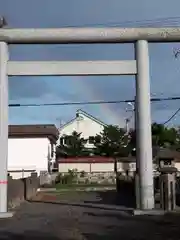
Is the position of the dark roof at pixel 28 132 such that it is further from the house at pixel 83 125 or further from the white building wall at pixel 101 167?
the house at pixel 83 125

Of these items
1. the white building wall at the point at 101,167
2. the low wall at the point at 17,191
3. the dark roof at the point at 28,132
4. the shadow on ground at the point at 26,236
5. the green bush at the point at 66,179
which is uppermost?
the dark roof at the point at 28,132

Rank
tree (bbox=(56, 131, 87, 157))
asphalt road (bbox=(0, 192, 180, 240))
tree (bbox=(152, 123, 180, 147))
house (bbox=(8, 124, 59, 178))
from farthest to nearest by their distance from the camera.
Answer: tree (bbox=(152, 123, 180, 147)), tree (bbox=(56, 131, 87, 157)), house (bbox=(8, 124, 59, 178)), asphalt road (bbox=(0, 192, 180, 240))

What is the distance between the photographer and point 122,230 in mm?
14750

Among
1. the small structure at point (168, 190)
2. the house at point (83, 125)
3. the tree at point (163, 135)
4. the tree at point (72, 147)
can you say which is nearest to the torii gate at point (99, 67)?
the small structure at point (168, 190)

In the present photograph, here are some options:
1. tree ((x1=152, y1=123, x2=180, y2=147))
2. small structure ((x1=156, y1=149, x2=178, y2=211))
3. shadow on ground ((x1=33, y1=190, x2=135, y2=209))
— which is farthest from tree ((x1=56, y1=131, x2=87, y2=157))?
small structure ((x1=156, y1=149, x2=178, y2=211))

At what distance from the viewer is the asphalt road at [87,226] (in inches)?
536

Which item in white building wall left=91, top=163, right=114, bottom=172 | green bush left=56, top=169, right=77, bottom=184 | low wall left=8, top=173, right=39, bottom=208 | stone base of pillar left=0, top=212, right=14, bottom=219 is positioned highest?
white building wall left=91, top=163, right=114, bottom=172

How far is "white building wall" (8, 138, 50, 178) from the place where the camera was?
190ft

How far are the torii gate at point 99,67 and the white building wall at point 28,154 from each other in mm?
37610

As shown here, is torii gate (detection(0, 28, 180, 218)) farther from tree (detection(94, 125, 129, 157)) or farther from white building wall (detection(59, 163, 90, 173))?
tree (detection(94, 125, 129, 157))

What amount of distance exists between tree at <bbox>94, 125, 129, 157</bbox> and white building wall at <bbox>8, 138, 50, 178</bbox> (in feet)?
76.0

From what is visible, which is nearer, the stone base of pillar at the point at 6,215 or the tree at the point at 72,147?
the stone base of pillar at the point at 6,215

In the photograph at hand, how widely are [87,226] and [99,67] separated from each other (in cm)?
689

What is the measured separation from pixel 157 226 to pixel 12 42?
9197 millimetres
